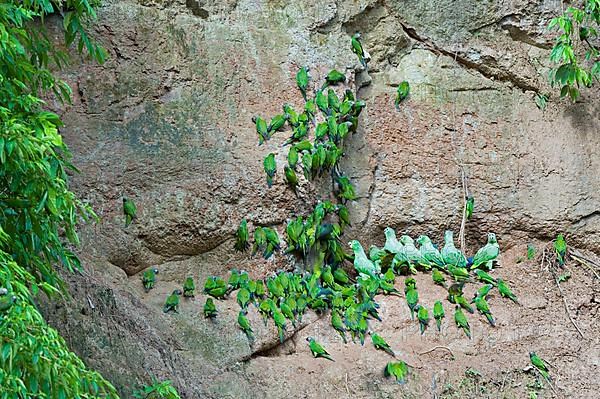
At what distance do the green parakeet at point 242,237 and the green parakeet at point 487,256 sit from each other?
1724mm

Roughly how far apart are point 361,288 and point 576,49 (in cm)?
272

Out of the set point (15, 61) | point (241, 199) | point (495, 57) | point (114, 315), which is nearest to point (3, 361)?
point (15, 61)

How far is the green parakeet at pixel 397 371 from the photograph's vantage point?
5.86 m

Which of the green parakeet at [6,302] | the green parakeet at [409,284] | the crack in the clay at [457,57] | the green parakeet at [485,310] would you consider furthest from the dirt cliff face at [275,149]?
the green parakeet at [6,302]

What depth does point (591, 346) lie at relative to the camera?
6.48 meters

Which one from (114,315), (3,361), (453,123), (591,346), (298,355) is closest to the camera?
(3,361)

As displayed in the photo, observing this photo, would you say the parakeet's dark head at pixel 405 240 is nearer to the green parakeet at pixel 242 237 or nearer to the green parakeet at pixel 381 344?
the green parakeet at pixel 381 344

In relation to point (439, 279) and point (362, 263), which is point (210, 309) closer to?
point (362, 263)

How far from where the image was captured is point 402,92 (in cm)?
740

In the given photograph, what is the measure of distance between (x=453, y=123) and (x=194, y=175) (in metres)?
2.19

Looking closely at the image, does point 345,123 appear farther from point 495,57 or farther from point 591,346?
point 591,346

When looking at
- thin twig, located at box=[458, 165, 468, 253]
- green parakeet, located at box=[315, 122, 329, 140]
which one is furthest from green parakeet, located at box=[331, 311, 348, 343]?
thin twig, located at box=[458, 165, 468, 253]

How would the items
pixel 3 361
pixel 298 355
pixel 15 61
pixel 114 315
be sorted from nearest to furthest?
pixel 3 361 < pixel 15 61 < pixel 114 315 < pixel 298 355

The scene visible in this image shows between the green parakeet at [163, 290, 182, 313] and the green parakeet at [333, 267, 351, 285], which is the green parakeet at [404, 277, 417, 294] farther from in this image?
the green parakeet at [163, 290, 182, 313]
